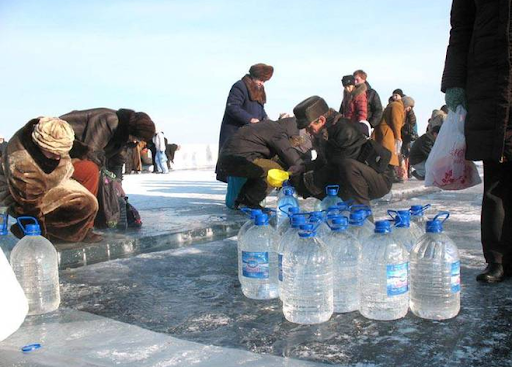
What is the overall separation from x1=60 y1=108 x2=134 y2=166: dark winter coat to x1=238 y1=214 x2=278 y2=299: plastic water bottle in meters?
2.51

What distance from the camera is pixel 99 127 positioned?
555 centimetres

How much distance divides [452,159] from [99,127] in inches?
133

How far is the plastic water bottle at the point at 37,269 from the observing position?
322 cm

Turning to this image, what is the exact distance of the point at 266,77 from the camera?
7.83 metres

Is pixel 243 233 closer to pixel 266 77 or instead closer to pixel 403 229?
pixel 403 229

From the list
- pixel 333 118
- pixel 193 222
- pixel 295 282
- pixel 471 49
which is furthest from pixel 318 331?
pixel 193 222

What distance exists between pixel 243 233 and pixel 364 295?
92 centimetres

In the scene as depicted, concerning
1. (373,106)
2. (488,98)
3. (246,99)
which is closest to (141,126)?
(246,99)

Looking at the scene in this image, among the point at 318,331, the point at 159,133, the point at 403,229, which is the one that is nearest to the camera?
the point at 318,331

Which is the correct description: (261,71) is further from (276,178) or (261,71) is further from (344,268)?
(344,268)

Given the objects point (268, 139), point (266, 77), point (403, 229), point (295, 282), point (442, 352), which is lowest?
point (442, 352)

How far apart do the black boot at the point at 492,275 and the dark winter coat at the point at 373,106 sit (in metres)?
6.98

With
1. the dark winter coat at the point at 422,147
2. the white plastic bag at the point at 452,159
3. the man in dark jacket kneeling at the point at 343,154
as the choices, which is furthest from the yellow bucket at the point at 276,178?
the dark winter coat at the point at 422,147

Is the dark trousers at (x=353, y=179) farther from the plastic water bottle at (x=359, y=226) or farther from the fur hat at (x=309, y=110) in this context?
the plastic water bottle at (x=359, y=226)
